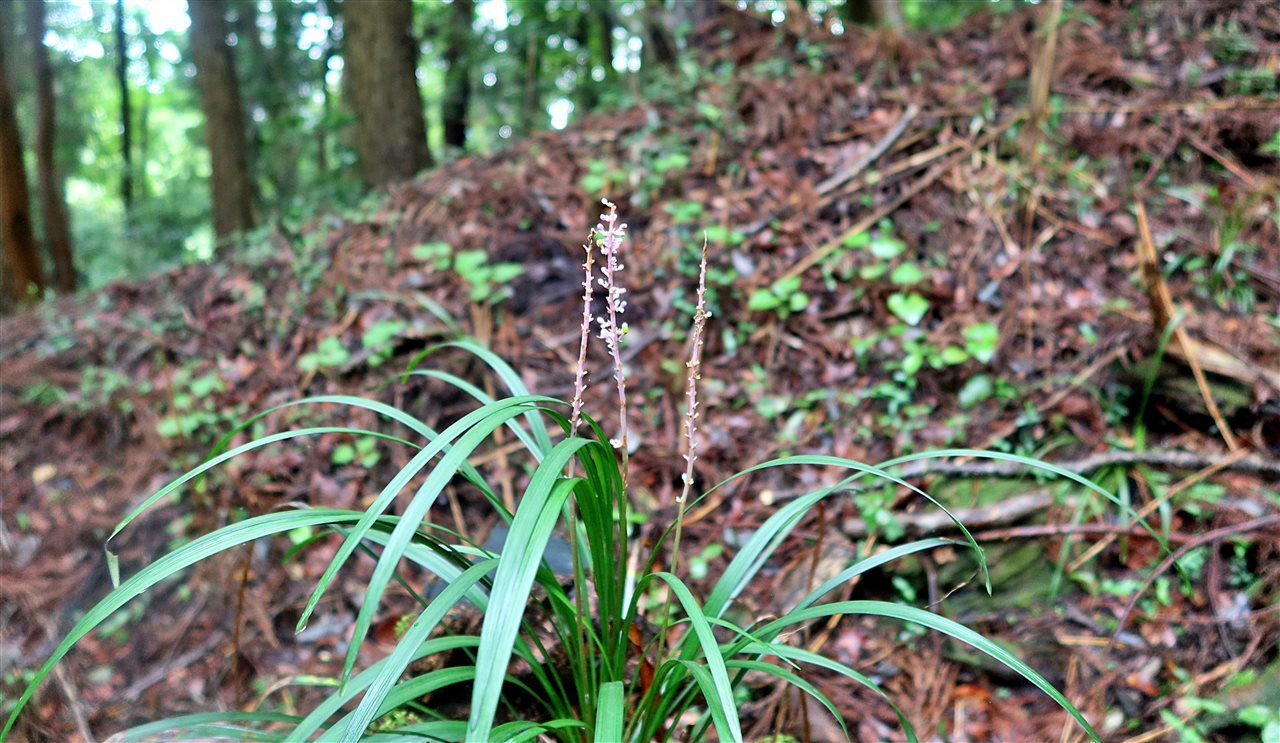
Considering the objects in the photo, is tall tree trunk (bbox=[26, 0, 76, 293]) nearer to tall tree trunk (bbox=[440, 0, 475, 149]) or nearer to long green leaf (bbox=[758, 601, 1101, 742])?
tall tree trunk (bbox=[440, 0, 475, 149])

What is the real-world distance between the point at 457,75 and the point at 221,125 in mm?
2053

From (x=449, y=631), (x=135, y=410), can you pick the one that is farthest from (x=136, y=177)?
(x=449, y=631)

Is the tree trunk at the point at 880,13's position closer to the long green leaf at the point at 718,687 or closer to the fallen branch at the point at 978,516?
the fallen branch at the point at 978,516

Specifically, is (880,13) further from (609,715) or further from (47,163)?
(47,163)

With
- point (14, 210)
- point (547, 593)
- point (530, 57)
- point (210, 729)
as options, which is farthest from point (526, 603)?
point (14, 210)

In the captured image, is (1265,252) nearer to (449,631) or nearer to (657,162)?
(657,162)

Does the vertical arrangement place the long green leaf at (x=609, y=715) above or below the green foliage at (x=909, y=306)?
below

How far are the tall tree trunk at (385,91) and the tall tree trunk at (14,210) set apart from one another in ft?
11.4

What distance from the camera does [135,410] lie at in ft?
11.4

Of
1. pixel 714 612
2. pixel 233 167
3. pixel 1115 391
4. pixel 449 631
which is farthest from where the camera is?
pixel 233 167

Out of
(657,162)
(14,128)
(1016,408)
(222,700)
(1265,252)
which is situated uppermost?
(14,128)

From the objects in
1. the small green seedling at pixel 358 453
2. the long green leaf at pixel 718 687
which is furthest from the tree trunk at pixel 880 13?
the long green leaf at pixel 718 687

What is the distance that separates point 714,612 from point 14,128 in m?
7.77

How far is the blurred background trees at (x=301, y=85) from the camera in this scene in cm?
492
